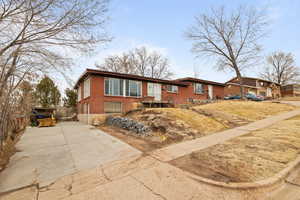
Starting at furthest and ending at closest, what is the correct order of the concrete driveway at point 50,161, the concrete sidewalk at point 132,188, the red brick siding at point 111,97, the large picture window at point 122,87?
the large picture window at point 122,87
the red brick siding at point 111,97
the concrete driveway at point 50,161
the concrete sidewalk at point 132,188

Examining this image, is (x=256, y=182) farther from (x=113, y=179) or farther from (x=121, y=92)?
(x=121, y=92)

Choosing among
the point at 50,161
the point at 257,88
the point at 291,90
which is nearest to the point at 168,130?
the point at 50,161

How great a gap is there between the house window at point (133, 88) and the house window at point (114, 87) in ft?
2.18

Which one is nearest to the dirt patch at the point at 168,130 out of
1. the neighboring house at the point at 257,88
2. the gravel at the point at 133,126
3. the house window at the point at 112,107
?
the gravel at the point at 133,126

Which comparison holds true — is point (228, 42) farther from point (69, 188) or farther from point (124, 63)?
point (69, 188)

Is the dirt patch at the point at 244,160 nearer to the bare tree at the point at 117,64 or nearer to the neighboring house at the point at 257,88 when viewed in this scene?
the bare tree at the point at 117,64

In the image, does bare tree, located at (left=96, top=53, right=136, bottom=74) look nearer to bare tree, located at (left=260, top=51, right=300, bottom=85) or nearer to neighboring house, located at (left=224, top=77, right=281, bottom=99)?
neighboring house, located at (left=224, top=77, right=281, bottom=99)

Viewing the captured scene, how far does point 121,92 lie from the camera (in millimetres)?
14031

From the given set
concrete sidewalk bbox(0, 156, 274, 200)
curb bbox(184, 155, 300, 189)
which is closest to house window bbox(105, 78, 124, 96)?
concrete sidewalk bbox(0, 156, 274, 200)

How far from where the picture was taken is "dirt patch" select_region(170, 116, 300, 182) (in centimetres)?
302

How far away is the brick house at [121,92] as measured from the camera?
12.7 meters

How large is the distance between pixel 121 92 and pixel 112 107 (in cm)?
183

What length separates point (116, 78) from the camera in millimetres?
13852

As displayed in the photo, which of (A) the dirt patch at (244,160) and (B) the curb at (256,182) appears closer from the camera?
(B) the curb at (256,182)
